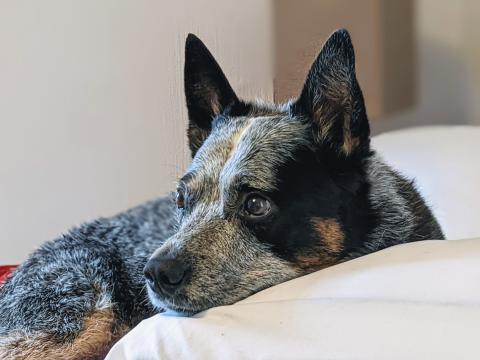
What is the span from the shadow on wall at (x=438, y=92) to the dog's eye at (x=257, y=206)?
1213 mm

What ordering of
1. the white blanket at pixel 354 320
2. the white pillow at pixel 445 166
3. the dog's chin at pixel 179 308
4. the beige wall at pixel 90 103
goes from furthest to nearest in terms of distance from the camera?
the white pillow at pixel 445 166
the beige wall at pixel 90 103
the dog's chin at pixel 179 308
the white blanket at pixel 354 320

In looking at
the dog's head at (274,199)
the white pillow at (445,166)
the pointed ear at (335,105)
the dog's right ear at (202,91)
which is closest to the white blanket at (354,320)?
the dog's head at (274,199)

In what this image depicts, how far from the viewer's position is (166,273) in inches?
44.5

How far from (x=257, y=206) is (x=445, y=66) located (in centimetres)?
154

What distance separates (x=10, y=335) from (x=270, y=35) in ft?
3.09

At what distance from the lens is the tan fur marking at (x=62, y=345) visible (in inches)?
50.2

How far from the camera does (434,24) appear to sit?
2369 millimetres

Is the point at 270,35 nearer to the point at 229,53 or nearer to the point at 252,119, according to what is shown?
the point at 229,53

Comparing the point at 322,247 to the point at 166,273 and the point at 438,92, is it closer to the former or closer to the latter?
the point at 166,273

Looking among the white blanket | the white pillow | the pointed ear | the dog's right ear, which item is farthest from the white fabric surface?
the white pillow

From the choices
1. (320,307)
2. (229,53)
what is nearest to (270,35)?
(229,53)

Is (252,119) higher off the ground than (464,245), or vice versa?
(252,119)

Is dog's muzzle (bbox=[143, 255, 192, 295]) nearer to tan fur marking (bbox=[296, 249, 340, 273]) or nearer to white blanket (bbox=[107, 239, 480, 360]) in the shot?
white blanket (bbox=[107, 239, 480, 360])

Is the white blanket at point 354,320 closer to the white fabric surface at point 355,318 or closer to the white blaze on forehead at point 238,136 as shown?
the white fabric surface at point 355,318
